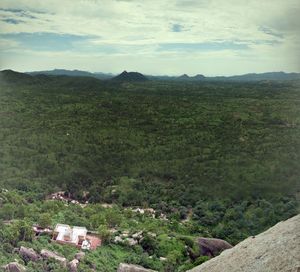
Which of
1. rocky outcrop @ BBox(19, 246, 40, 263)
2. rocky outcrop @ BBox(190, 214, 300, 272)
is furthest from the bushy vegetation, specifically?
rocky outcrop @ BBox(190, 214, 300, 272)

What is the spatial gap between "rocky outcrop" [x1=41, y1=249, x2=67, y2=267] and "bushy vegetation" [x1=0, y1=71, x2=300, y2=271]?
17 cm

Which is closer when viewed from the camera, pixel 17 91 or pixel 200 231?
pixel 200 231

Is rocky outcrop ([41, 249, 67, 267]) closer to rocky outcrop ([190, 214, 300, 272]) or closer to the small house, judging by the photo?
the small house

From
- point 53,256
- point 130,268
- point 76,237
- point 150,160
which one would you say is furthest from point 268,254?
point 150,160

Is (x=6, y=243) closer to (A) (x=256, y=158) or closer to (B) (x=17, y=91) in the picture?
(A) (x=256, y=158)

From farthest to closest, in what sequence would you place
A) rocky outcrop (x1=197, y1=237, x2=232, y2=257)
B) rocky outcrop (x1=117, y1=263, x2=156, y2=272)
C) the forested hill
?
the forested hill < rocky outcrop (x1=197, y1=237, x2=232, y2=257) < rocky outcrop (x1=117, y1=263, x2=156, y2=272)

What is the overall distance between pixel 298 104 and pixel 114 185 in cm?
499

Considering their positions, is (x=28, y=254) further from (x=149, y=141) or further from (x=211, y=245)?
(x=149, y=141)

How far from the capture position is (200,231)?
8078 millimetres

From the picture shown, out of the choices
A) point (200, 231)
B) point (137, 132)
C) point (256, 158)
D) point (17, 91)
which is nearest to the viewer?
point (200, 231)

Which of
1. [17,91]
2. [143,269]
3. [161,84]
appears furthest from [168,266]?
[161,84]

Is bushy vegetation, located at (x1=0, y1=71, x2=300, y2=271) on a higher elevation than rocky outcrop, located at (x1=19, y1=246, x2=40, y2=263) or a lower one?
higher

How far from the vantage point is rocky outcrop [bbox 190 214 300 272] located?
14.4 ft

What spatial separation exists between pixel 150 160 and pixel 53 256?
3758 mm
